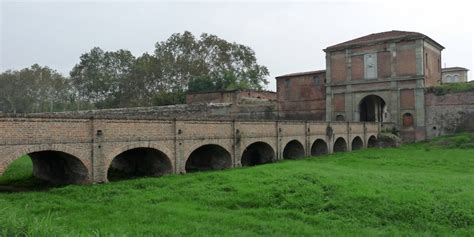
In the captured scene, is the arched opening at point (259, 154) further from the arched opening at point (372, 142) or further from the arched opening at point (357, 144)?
the arched opening at point (372, 142)

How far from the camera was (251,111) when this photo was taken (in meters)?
42.7

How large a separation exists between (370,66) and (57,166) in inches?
1230

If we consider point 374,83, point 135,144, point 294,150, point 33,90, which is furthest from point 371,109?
point 33,90

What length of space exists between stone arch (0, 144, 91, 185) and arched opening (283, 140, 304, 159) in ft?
44.6

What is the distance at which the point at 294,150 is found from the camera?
25.1 meters

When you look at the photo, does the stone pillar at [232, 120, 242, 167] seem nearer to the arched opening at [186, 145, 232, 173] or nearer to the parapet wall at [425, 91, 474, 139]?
the arched opening at [186, 145, 232, 173]

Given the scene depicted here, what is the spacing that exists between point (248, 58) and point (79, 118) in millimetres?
46165

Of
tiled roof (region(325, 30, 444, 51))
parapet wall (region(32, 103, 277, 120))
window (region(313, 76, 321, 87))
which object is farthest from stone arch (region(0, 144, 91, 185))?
tiled roof (region(325, 30, 444, 51))

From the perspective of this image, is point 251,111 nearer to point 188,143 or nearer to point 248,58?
point 248,58

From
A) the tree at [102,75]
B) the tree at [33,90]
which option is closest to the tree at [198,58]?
A: the tree at [102,75]

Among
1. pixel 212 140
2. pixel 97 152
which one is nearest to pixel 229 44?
pixel 212 140

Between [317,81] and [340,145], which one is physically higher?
[317,81]

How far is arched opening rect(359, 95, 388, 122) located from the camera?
4140 centimetres

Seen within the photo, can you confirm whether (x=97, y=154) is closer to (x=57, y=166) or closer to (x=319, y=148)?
(x=57, y=166)
